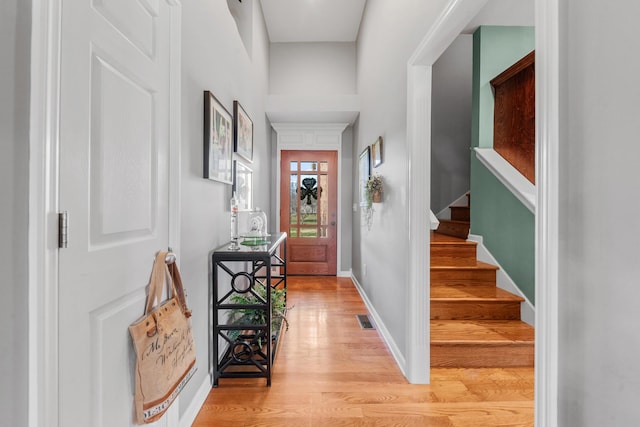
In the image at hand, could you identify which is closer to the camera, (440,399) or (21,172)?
(21,172)

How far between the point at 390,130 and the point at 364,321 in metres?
1.82

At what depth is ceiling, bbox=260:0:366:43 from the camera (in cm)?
355

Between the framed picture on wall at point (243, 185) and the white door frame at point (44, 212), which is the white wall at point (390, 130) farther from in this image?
the white door frame at point (44, 212)

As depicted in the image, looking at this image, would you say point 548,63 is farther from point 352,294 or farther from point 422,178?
point 352,294

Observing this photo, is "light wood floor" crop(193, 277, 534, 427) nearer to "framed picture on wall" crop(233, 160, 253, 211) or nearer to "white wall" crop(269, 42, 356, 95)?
"framed picture on wall" crop(233, 160, 253, 211)

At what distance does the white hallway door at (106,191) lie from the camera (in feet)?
2.53

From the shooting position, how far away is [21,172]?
65 cm

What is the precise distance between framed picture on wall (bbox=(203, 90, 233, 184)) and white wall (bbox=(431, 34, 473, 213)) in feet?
9.38

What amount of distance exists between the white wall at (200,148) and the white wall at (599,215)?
1502 millimetres

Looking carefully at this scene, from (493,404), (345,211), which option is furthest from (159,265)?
(345,211)

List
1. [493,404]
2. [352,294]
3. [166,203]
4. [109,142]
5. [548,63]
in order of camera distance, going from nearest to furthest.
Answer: [548,63], [109,142], [166,203], [493,404], [352,294]

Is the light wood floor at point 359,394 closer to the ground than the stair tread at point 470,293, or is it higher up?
closer to the ground

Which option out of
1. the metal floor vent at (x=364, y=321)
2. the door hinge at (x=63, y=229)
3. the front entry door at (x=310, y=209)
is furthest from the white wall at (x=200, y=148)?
the front entry door at (x=310, y=209)

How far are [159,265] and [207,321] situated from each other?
2.59 ft
